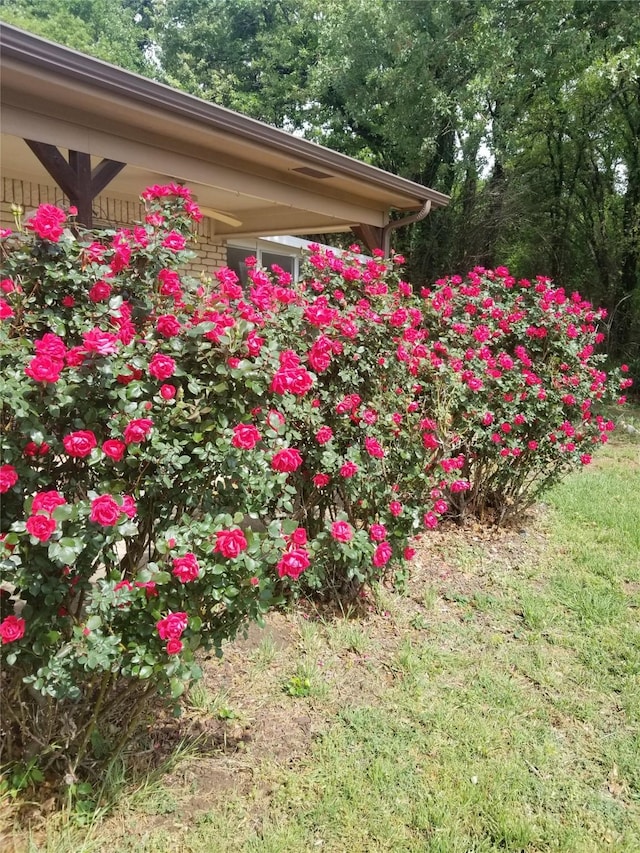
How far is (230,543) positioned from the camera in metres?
1.68

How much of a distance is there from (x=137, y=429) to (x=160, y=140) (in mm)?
3863

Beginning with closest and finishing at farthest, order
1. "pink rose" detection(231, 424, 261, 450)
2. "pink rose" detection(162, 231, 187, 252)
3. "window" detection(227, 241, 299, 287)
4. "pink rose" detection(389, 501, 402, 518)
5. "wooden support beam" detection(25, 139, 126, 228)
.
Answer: "pink rose" detection(231, 424, 261, 450) < "pink rose" detection(162, 231, 187, 252) < "pink rose" detection(389, 501, 402, 518) < "wooden support beam" detection(25, 139, 126, 228) < "window" detection(227, 241, 299, 287)

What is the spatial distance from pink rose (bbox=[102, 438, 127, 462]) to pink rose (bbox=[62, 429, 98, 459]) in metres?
0.04

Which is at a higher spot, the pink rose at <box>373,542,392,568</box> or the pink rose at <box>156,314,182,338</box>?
the pink rose at <box>156,314,182,338</box>

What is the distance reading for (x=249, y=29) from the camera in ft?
60.7

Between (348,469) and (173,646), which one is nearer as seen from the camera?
(173,646)

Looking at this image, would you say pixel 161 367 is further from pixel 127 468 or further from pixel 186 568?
pixel 186 568

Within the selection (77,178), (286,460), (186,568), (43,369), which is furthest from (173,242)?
(77,178)

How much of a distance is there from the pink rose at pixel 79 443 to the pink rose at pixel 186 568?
38cm

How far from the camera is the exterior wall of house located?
614cm

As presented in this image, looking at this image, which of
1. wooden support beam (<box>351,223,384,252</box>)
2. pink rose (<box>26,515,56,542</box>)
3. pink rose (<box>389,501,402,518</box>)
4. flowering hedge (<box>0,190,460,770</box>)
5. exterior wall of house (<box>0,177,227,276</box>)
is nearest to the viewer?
pink rose (<box>26,515,56,542</box>)

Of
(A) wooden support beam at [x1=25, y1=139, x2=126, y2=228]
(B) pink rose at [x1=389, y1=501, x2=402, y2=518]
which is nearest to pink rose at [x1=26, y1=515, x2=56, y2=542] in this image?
(B) pink rose at [x1=389, y1=501, x2=402, y2=518]

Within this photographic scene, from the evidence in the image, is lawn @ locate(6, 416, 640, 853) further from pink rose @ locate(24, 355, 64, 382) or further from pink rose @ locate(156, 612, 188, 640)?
pink rose @ locate(24, 355, 64, 382)

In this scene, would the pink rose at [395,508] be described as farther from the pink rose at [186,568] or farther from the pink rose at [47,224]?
the pink rose at [47,224]
